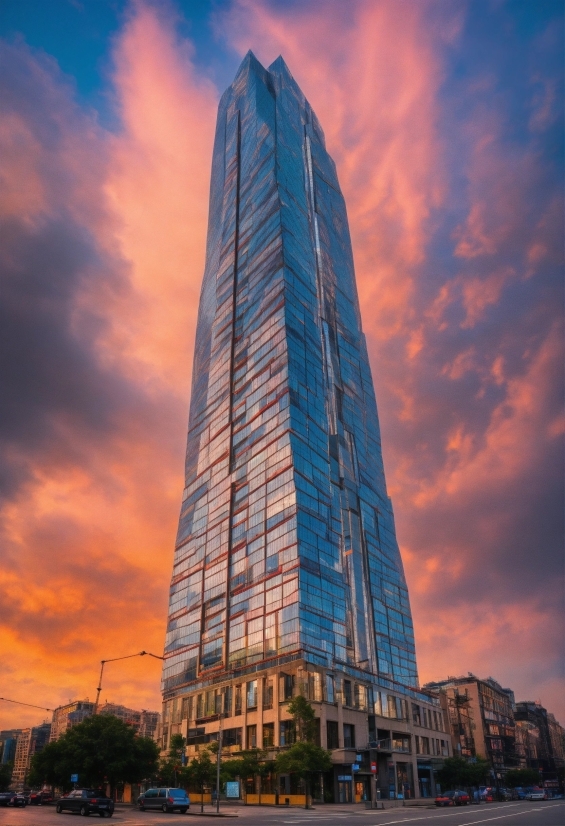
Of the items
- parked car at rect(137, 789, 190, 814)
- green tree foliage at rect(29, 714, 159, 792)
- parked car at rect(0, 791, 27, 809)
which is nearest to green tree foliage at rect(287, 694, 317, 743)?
green tree foliage at rect(29, 714, 159, 792)

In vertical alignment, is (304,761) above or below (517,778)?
above

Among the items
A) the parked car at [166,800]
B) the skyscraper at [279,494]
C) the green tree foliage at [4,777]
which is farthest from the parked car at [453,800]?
the green tree foliage at [4,777]

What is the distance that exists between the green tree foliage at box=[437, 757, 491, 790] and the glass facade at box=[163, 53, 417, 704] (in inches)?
771

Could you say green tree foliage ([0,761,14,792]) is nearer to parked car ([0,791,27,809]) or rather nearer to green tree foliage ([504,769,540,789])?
parked car ([0,791,27,809])

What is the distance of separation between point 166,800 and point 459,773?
89.5 m

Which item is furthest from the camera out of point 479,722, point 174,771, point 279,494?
point 479,722

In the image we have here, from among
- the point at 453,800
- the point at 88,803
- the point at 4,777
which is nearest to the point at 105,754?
the point at 88,803

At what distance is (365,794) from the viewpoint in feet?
309

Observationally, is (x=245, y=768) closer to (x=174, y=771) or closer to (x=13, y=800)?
(x=174, y=771)

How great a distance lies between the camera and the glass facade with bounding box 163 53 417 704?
11612cm

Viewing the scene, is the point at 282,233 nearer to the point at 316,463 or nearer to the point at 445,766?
the point at 316,463

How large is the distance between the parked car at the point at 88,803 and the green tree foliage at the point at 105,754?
803 inches

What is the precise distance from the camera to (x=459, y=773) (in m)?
118

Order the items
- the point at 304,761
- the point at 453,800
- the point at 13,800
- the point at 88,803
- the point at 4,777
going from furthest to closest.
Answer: the point at 4,777
the point at 453,800
the point at 13,800
the point at 304,761
the point at 88,803
